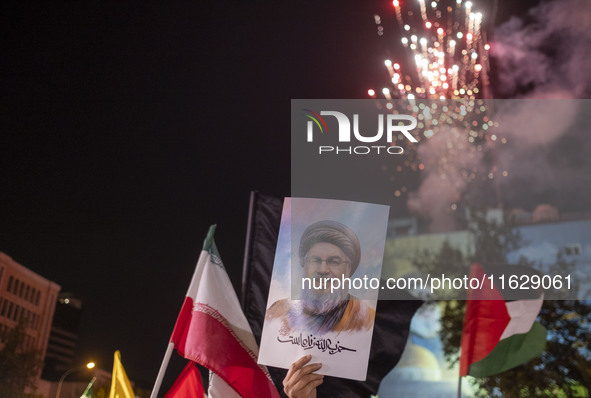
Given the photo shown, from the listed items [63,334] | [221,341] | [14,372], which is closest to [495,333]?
[221,341]

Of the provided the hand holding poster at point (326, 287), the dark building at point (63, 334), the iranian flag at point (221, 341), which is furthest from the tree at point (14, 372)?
the dark building at point (63, 334)

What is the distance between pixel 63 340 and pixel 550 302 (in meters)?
75.9

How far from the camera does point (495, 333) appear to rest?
7551 millimetres

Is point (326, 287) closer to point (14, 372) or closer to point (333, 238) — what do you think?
point (333, 238)

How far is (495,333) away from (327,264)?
397 centimetres

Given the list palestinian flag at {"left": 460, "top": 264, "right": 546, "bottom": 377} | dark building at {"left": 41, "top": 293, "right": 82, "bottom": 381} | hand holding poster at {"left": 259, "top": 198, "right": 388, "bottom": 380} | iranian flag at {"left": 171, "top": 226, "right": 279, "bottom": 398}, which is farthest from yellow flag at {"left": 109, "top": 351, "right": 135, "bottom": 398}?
dark building at {"left": 41, "top": 293, "right": 82, "bottom": 381}

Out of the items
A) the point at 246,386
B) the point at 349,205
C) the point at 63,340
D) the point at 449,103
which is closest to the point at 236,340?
the point at 246,386

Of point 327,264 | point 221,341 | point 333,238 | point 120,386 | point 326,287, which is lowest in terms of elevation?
point 120,386

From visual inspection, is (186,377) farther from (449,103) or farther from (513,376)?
(449,103)

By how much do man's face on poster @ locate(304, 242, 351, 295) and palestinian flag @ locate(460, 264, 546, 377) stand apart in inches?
146

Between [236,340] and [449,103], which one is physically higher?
[449,103]

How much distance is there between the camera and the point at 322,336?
13.6ft

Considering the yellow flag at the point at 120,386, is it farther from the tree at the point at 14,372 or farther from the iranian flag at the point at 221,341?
the tree at the point at 14,372

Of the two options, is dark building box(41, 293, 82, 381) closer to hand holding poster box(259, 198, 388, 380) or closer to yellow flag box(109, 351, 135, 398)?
yellow flag box(109, 351, 135, 398)
